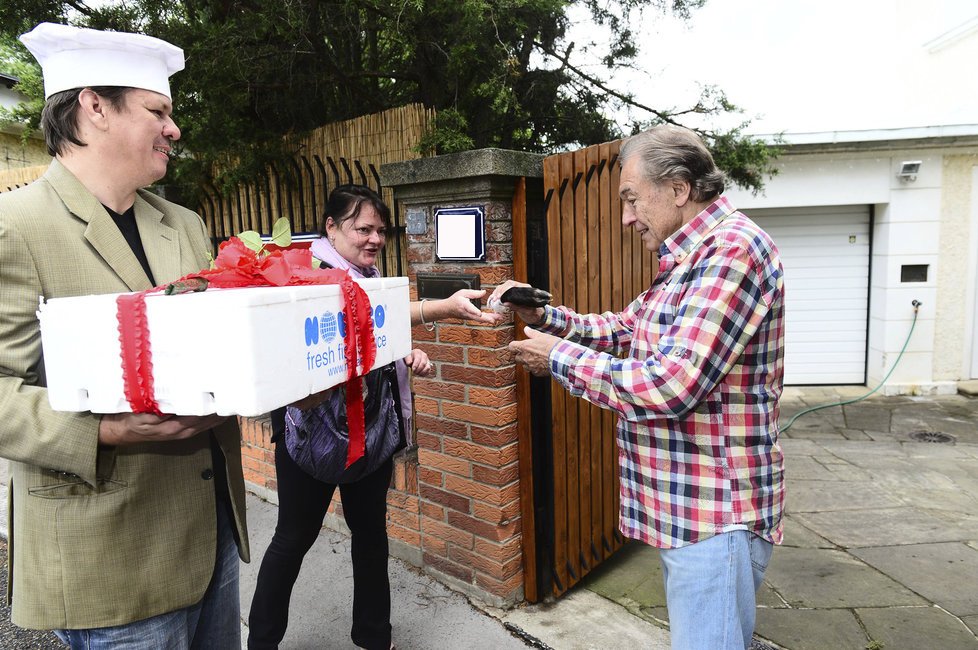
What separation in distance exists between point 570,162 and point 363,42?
2216 millimetres

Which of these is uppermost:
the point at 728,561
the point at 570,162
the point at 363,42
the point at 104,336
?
the point at 363,42

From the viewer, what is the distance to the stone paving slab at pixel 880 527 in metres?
3.84

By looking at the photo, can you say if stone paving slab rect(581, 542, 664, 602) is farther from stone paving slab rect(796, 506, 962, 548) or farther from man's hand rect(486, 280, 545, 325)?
man's hand rect(486, 280, 545, 325)

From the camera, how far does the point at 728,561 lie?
164 centimetres

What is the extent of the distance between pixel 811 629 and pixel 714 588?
66.6 inches

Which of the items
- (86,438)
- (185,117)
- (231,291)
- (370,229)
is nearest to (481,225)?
(370,229)

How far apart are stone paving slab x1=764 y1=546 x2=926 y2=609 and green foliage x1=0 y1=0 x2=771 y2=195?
8.58ft

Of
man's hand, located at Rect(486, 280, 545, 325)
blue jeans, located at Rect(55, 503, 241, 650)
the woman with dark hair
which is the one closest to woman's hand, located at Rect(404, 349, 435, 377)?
the woman with dark hair

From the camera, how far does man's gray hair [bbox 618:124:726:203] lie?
173 centimetres

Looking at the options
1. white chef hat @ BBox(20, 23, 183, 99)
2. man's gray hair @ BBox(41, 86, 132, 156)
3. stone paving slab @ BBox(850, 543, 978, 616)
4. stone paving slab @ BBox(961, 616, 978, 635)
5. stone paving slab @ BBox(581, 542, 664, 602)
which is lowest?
stone paving slab @ BBox(850, 543, 978, 616)

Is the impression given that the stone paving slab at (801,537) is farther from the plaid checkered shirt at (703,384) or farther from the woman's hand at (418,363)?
the woman's hand at (418,363)

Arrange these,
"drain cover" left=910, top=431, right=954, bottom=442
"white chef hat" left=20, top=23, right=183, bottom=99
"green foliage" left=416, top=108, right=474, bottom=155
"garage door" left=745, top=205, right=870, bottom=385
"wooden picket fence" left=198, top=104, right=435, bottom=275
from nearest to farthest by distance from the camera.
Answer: "white chef hat" left=20, top=23, right=183, bottom=99
"green foliage" left=416, top=108, right=474, bottom=155
"wooden picket fence" left=198, top=104, right=435, bottom=275
"drain cover" left=910, top=431, right=954, bottom=442
"garage door" left=745, top=205, right=870, bottom=385

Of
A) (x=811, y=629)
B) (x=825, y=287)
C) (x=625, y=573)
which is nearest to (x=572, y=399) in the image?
(x=625, y=573)

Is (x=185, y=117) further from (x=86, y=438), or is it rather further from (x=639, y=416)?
(x=639, y=416)
